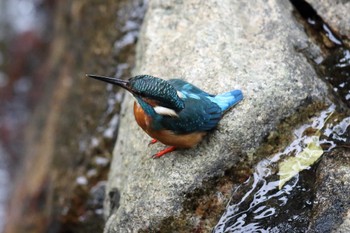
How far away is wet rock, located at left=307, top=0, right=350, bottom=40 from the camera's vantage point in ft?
14.6

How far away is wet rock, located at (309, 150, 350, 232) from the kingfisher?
2.74 feet

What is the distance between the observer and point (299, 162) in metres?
3.79

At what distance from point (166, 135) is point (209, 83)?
0.73 meters

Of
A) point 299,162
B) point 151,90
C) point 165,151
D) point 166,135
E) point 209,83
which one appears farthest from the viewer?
point 209,83

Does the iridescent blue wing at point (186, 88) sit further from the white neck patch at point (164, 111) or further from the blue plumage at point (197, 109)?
the white neck patch at point (164, 111)

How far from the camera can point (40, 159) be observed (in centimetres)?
696

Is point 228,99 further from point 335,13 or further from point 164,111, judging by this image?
point 335,13

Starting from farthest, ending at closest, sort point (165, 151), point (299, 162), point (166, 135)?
point (165, 151), point (299, 162), point (166, 135)

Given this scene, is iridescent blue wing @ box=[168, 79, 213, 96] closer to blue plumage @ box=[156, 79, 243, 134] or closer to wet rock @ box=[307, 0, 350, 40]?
blue plumage @ box=[156, 79, 243, 134]

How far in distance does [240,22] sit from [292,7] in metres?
0.58

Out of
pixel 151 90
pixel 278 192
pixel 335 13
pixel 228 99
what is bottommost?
pixel 278 192

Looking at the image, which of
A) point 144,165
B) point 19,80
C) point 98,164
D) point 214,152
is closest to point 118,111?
point 98,164

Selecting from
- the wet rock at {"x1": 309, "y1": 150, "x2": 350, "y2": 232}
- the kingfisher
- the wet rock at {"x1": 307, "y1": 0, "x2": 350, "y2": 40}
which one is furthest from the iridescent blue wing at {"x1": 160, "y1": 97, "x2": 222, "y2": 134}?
the wet rock at {"x1": 307, "y1": 0, "x2": 350, "y2": 40}

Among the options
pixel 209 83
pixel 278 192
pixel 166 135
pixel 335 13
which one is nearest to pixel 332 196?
pixel 278 192
